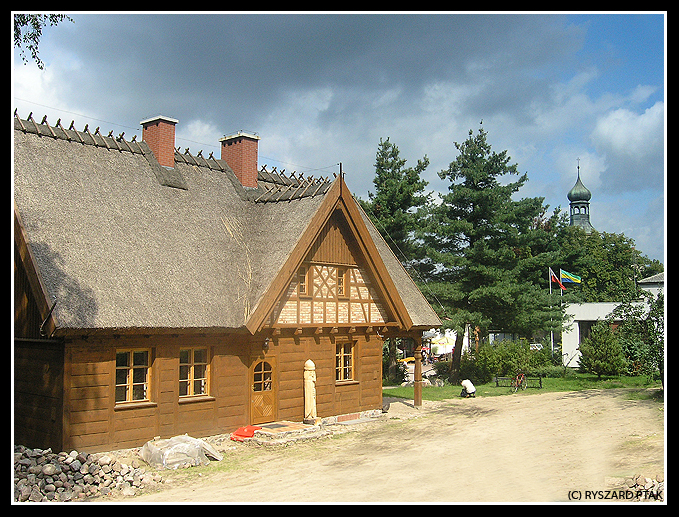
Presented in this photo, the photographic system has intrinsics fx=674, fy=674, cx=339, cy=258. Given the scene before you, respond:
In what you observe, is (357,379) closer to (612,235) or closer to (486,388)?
(486,388)

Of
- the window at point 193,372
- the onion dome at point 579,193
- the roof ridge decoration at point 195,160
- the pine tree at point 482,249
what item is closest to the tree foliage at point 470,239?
the pine tree at point 482,249

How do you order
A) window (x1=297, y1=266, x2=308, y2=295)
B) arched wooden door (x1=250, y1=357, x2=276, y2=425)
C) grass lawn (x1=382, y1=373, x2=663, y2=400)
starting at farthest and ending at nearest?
grass lawn (x1=382, y1=373, x2=663, y2=400), window (x1=297, y1=266, x2=308, y2=295), arched wooden door (x1=250, y1=357, x2=276, y2=425)

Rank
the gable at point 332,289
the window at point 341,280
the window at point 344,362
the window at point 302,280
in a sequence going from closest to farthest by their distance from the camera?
the gable at point 332,289
the window at point 302,280
the window at point 341,280
the window at point 344,362

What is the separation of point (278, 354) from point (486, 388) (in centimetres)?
1586

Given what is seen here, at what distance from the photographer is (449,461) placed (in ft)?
→ 51.8

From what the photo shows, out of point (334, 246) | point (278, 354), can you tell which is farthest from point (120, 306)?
point (334, 246)

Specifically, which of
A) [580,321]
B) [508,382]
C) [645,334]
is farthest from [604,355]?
[645,334]

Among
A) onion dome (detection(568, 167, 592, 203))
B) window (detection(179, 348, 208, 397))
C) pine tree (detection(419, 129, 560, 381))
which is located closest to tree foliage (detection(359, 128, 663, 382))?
pine tree (detection(419, 129, 560, 381))

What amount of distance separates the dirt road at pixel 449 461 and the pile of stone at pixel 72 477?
26.1 inches

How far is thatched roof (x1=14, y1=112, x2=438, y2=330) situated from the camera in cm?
1642

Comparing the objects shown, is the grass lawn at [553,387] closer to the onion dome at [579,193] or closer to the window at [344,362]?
the window at [344,362]

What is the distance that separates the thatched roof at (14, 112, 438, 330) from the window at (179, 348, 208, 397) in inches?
46.0

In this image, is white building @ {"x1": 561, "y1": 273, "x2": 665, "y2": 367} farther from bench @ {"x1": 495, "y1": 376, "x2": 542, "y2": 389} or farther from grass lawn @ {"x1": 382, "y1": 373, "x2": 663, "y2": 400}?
bench @ {"x1": 495, "y1": 376, "x2": 542, "y2": 389}

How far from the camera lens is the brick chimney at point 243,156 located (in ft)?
82.1
